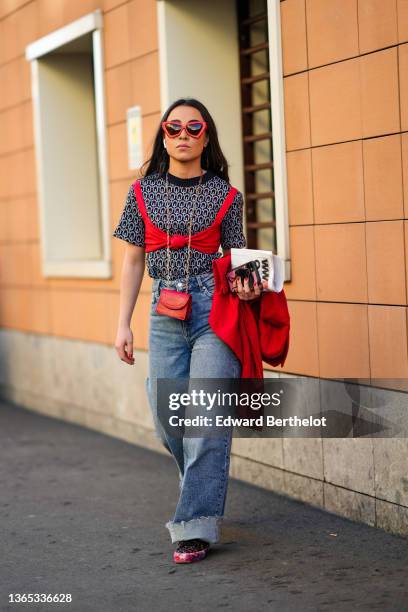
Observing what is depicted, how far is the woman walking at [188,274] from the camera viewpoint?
17.2 ft

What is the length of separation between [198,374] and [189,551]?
31.7 inches

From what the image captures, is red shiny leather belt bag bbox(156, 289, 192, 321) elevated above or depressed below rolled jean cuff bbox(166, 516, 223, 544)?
above

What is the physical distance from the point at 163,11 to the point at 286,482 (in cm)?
329

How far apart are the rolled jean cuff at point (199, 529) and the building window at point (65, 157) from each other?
16.5ft

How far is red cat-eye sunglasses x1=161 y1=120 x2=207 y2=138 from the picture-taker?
5297mm

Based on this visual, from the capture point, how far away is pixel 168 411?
5355 millimetres

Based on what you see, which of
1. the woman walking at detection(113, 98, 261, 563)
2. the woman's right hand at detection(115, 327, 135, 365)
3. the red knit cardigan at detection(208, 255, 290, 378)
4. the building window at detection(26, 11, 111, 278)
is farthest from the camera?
the building window at detection(26, 11, 111, 278)

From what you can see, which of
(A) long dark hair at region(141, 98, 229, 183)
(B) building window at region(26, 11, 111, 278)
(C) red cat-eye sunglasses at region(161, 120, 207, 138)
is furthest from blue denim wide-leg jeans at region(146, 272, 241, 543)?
(B) building window at region(26, 11, 111, 278)

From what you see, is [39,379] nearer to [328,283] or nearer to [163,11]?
[163,11]

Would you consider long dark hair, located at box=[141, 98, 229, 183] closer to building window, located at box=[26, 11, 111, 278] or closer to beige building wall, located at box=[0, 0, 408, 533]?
beige building wall, located at box=[0, 0, 408, 533]

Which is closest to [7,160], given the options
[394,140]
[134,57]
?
[134,57]

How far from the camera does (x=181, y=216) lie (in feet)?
17.3

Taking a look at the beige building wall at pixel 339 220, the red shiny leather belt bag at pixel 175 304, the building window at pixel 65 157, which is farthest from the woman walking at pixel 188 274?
the building window at pixel 65 157

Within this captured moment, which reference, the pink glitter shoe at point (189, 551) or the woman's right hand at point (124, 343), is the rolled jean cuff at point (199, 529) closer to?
the pink glitter shoe at point (189, 551)
